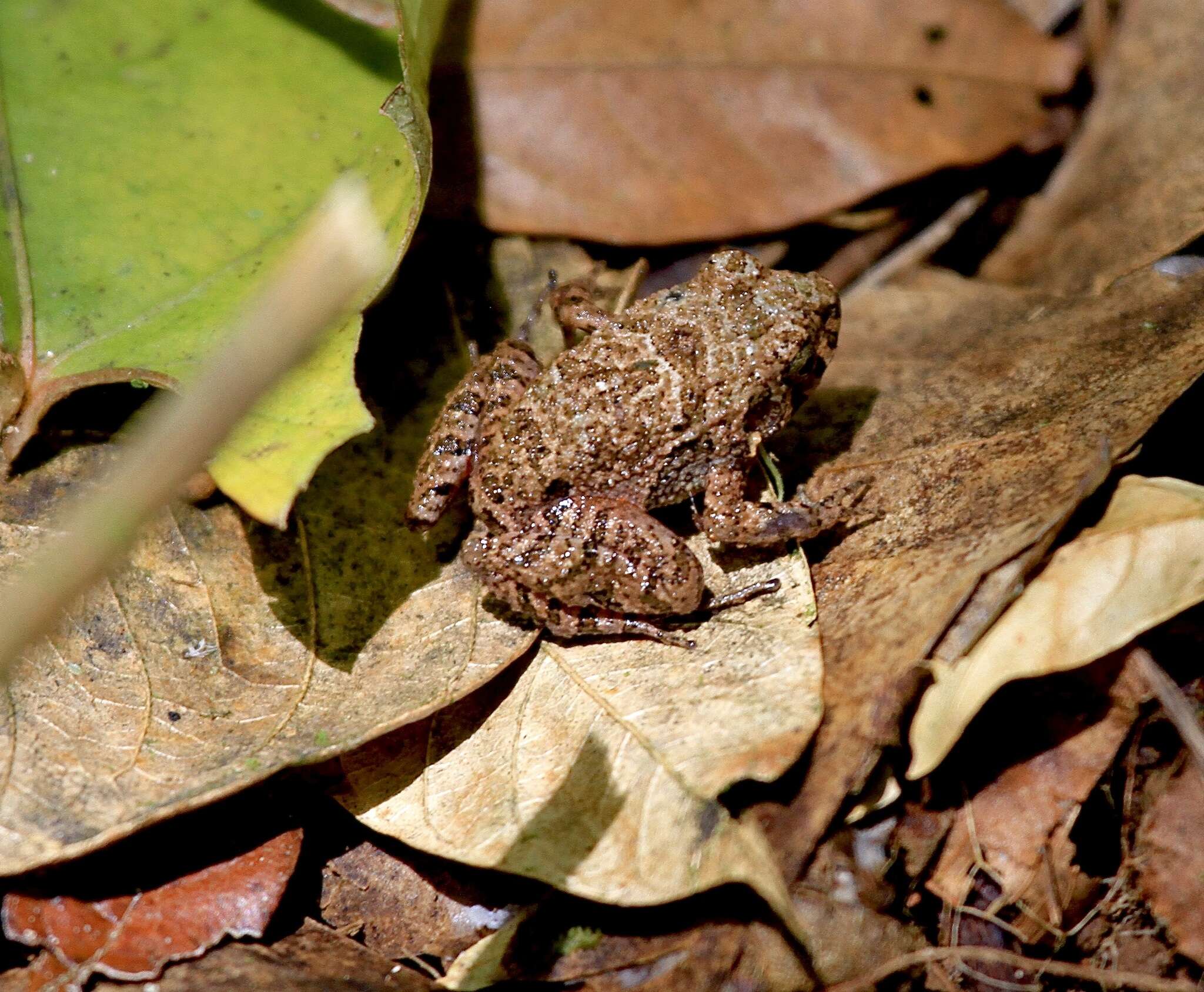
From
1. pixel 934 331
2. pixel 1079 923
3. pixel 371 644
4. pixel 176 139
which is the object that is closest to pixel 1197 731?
pixel 1079 923

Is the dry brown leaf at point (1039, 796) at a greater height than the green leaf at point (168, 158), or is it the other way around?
the green leaf at point (168, 158)

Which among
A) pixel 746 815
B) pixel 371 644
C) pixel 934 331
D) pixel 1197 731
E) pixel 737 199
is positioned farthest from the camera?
pixel 737 199

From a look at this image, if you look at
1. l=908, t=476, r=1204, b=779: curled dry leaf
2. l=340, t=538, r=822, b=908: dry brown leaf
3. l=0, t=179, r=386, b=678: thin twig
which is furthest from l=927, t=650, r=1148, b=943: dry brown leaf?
l=0, t=179, r=386, b=678: thin twig

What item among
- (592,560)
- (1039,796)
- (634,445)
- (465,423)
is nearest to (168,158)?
(465,423)

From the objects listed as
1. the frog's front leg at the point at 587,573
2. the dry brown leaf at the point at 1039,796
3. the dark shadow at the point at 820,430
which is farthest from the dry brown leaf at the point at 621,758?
the dry brown leaf at the point at 1039,796

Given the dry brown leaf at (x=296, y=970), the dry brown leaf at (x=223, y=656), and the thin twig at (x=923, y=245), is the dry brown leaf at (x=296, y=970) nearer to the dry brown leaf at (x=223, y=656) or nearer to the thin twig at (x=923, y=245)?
the dry brown leaf at (x=223, y=656)

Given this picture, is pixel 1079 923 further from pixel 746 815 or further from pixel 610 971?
pixel 610 971
